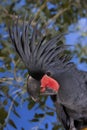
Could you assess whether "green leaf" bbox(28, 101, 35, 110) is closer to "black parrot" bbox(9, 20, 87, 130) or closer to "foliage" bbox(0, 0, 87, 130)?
"foliage" bbox(0, 0, 87, 130)

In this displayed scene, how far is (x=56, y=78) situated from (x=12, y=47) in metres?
0.45

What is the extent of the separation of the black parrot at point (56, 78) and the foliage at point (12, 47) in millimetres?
352

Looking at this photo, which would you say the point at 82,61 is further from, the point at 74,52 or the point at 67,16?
the point at 67,16

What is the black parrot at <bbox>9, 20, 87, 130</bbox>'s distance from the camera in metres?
1.07

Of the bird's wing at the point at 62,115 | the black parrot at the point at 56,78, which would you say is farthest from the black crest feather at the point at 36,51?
the bird's wing at the point at 62,115

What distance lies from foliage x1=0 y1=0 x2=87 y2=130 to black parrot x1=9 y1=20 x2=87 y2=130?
13.9 inches

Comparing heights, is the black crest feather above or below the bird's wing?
above

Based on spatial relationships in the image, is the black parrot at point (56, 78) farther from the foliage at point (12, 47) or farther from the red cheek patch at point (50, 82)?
the foliage at point (12, 47)

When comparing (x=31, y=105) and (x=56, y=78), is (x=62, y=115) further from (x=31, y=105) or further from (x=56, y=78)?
(x=31, y=105)

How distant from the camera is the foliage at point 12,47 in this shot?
5.09 ft

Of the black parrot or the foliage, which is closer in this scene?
the black parrot

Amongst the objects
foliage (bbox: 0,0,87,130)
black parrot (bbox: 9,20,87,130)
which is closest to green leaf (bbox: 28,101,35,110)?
foliage (bbox: 0,0,87,130)

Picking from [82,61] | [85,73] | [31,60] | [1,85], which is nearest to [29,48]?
[31,60]

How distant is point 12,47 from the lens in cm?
149
